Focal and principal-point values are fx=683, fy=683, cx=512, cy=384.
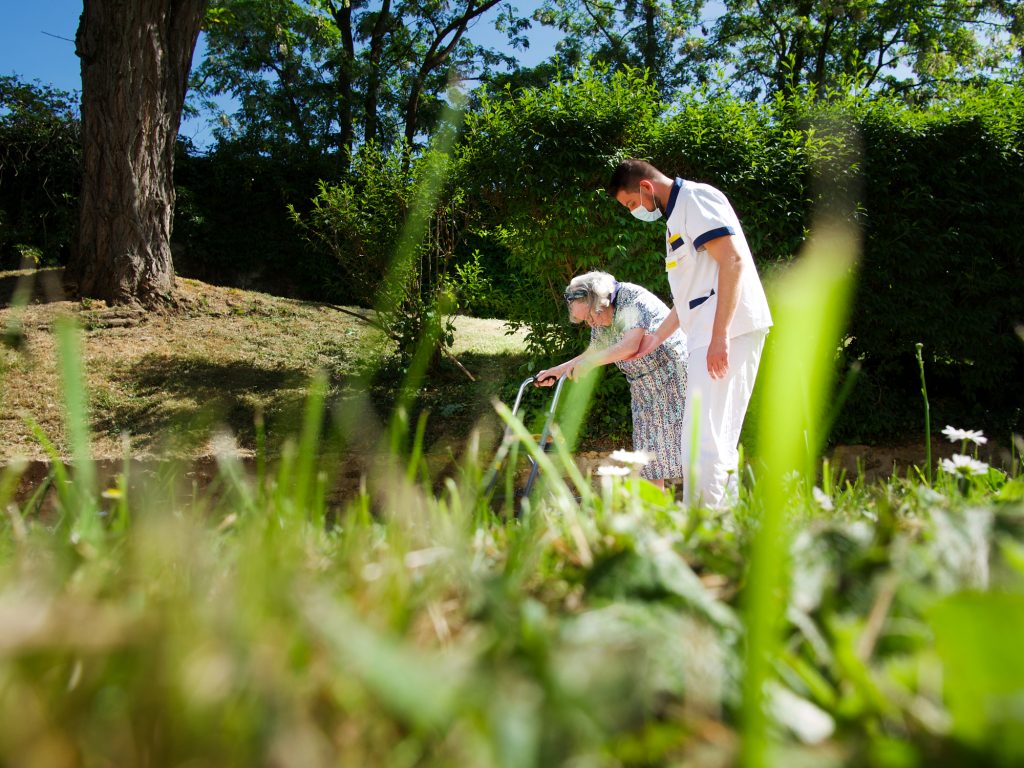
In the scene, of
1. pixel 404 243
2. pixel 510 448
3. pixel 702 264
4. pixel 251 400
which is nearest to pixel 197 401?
pixel 251 400

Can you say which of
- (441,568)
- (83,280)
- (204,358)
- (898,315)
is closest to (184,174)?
(83,280)

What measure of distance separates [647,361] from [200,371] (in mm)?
5626

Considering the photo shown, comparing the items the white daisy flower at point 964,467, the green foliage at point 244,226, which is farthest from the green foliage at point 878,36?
the white daisy flower at point 964,467

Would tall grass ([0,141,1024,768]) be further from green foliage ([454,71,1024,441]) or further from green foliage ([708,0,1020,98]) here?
→ green foliage ([708,0,1020,98])

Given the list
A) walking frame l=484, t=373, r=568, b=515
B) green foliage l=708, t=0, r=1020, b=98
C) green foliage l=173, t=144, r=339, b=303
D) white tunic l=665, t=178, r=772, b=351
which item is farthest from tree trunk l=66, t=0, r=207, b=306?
green foliage l=708, t=0, r=1020, b=98

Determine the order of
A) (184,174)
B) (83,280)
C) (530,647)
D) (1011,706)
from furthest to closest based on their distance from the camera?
(184,174) → (83,280) → (530,647) → (1011,706)

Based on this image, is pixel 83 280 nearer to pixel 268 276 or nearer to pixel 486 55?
pixel 268 276

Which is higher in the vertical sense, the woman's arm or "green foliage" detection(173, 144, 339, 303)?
"green foliage" detection(173, 144, 339, 303)

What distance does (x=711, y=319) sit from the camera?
12.2 ft

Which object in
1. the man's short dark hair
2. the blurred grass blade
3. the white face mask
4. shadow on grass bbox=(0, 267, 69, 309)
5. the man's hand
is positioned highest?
the man's short dark hair

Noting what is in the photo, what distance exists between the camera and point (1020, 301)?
6.93 metres

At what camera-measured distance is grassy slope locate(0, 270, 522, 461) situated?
22.0ft

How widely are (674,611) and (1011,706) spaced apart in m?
0.28

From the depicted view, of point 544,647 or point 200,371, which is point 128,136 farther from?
point 544,647
